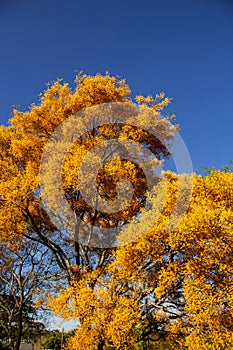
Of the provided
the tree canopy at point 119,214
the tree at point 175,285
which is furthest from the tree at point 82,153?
the tree at point 175,285

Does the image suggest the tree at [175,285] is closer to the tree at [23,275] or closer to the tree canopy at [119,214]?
the tree canopy at [119,214]

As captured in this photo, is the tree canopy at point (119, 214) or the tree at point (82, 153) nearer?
the tree canopy at point (119, 214)

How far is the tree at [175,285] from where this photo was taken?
11766 millimetres

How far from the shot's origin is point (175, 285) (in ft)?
43.5

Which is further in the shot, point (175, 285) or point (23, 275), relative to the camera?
point (23, 275)

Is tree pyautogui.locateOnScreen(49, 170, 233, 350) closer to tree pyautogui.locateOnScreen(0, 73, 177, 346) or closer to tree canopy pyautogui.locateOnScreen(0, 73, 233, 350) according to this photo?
tree canopy pyautogui.locateOnScreen(0, 73, 233, 350)

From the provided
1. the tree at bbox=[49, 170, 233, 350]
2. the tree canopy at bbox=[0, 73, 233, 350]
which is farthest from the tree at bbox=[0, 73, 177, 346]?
the tree at bbox=[49, 170, 233, 350]

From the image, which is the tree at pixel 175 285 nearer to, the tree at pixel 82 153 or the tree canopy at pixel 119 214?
the tree canopy at pixel 119 214

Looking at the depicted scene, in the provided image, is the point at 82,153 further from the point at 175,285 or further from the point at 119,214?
the point at 175,285

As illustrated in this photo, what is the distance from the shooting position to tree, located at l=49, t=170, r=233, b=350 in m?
11.8

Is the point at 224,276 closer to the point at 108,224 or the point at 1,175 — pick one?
the point at 108,224

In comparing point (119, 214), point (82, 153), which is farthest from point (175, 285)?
point (82, 153)

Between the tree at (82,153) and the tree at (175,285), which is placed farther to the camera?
the tree at (82,153)

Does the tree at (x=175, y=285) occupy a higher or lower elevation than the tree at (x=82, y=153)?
lower
